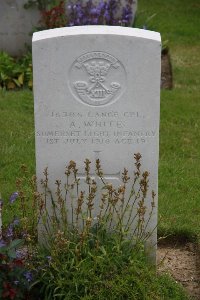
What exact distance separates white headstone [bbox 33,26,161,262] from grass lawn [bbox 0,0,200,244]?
0.72 meters

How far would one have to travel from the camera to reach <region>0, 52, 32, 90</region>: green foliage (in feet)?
26.8

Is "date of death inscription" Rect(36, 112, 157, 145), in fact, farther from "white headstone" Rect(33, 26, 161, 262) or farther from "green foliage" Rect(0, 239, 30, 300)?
"green foliage" Rect(0, 239, 30, 300)

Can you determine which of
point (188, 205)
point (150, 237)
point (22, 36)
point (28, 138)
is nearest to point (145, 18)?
point (22, 36)

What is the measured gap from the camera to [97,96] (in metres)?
4.18

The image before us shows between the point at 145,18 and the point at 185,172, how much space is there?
5.58 m

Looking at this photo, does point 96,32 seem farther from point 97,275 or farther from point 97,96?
point 97,275

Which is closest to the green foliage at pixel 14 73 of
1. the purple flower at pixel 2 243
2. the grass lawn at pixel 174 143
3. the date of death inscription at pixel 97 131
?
the grass lawn at pixel 174 143

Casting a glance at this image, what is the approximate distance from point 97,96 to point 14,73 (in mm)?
4294

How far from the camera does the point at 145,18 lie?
1110 cm

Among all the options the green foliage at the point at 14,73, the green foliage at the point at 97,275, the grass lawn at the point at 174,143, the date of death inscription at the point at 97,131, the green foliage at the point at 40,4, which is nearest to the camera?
the green foliage at the point at 97,275

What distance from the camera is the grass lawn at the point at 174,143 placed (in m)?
5.30

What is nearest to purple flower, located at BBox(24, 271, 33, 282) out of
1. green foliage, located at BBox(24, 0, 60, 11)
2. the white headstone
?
the white headstone

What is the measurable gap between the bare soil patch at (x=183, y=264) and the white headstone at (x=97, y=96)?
705mm

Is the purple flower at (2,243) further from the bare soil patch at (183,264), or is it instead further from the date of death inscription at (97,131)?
the bare soil patch at (183,264)
